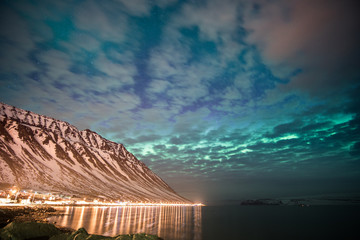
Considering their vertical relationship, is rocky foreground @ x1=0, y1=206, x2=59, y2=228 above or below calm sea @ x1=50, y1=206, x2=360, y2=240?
above

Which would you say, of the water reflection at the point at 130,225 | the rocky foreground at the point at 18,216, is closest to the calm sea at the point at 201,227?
the water reflection at the point at 130,225

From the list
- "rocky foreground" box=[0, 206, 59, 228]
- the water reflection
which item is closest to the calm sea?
the water reflection

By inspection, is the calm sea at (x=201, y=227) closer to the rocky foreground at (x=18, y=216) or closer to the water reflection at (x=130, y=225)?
the water reflection at (x=130, y=225)

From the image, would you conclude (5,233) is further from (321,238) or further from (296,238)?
(321,238)

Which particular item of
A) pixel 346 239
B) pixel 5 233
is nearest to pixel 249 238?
pixel 346 239

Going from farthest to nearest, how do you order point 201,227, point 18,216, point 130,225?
point 201,227 < point 130,225 < point 18,216

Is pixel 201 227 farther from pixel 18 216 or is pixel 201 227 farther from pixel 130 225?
pixel 18 216

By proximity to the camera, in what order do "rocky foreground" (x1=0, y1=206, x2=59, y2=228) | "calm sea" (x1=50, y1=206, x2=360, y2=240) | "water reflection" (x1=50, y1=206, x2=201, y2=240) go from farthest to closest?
1. "calm sea" (x1=50, y1=206, x2=360, y2=240)
2. "water reflection" (x1=50, y1=206, x2=201, y2=240)
3. "rocky foreground" (x1=0, y1=206, x2=59, y2=228)

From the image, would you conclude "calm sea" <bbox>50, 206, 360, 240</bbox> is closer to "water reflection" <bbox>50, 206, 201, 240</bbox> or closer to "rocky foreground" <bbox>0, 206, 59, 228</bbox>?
"water reflection" <bbox>50, 206, 201, 240</bbox>

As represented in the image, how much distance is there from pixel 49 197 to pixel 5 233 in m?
163

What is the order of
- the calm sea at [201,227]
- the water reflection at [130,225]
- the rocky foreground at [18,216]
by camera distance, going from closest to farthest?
the rocky foreground at [18,216] → the water reflection at [130,225] → the calm sea at [201,227]

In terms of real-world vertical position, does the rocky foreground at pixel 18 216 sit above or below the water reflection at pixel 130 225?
above

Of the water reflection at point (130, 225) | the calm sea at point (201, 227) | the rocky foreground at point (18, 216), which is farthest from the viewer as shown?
the calm sea at point (201, 227)

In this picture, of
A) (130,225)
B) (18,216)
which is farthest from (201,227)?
(18,216)
